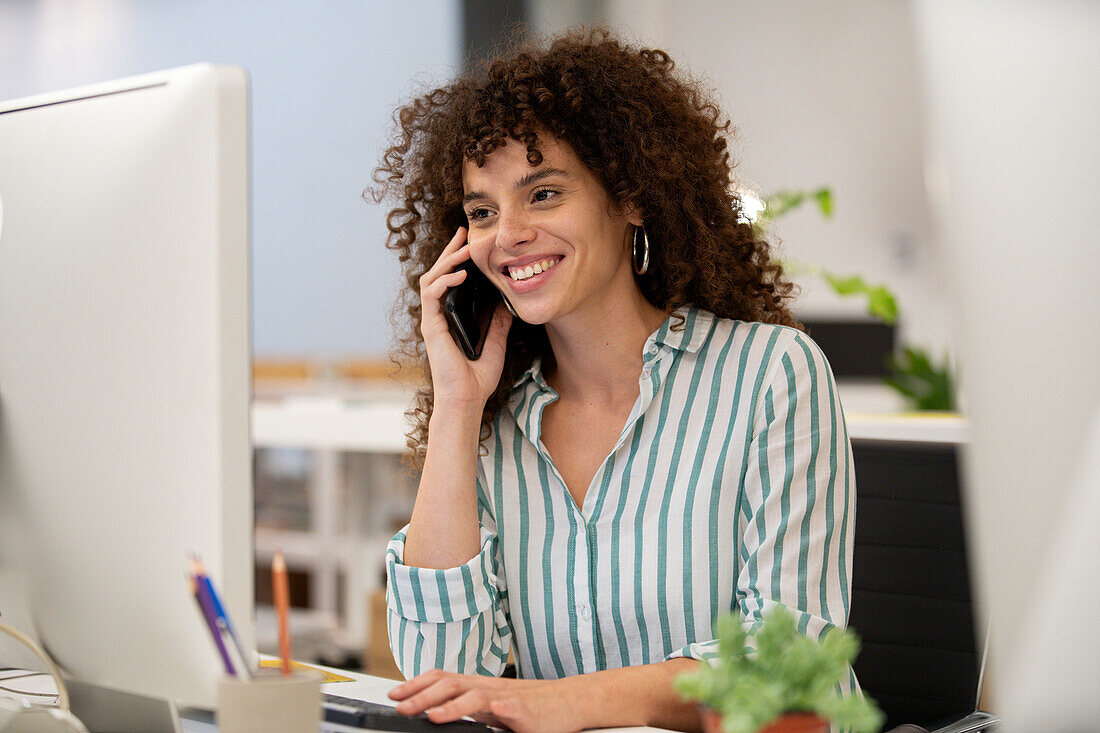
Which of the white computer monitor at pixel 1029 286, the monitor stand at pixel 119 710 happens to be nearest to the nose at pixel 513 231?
the monitor stand at pixel 119 710

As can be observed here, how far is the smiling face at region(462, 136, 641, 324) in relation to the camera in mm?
1220

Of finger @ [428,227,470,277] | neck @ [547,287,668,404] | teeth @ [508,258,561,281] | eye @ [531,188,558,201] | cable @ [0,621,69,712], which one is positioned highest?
eye @ [531,188,558,201]

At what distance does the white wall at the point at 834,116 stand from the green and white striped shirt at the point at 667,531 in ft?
10.5

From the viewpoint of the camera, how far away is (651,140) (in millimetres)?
1274

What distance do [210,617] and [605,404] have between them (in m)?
0.74

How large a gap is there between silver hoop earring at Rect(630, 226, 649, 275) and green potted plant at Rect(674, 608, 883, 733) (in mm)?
783

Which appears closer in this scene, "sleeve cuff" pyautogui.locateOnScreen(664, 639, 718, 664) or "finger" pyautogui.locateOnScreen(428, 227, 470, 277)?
"sleeve cuff" pyautogui.locateOnScreen(664, 639, 718, 664)

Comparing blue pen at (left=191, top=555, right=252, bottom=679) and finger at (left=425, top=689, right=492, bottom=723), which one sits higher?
blue pen at (left=191, top=555, right=252, bottom=679)

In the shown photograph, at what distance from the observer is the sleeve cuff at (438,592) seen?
1123mm

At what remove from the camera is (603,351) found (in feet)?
4.24

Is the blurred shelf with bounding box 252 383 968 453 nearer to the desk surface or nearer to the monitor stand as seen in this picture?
the desk surface

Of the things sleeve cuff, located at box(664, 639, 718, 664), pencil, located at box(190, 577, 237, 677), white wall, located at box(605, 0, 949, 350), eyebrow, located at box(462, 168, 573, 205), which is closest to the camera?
pencil, located at box(190, 577, 237, 677)

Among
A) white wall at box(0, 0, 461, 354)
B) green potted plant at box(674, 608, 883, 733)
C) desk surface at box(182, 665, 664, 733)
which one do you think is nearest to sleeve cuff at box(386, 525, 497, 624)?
desk surface at box(182, 665, 664, 733)

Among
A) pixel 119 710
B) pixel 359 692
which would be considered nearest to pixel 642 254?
pixel 359 692
